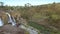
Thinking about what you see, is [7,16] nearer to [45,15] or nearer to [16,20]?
[16,20]

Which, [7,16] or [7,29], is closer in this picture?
[7,29]

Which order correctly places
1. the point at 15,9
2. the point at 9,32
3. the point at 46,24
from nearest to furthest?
the point at 9,32 → the point at 46,24 → the point at 15,9

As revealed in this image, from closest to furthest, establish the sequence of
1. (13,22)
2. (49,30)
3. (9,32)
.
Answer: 1. (9,32)
2. (49,30)
3. (13,22)

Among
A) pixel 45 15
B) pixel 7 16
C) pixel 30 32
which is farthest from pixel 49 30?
pixel 45 15

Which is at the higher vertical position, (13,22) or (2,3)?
(2,3)

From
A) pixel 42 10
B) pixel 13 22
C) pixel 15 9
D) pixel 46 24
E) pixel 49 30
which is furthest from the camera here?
pixel 42 10

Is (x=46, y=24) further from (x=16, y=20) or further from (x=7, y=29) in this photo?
(x=7, y=29)

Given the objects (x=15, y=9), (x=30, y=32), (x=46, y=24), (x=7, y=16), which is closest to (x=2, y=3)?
(x=15, y=9)

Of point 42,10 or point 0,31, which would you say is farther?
point 42,10

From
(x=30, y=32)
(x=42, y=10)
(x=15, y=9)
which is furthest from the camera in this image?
(x=42, y=10)
